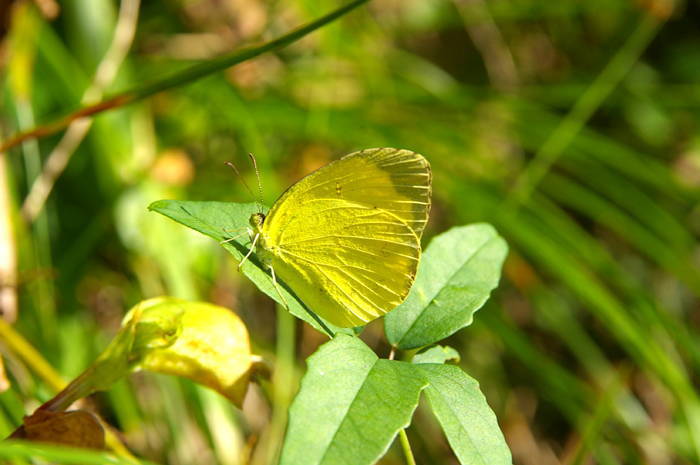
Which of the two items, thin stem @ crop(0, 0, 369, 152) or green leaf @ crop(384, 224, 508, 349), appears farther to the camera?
thin stem @ crop(0, 0, 369, 152)

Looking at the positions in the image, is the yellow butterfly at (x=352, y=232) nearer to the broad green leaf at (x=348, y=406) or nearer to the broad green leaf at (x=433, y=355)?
the broad green leaf at (x=433, y=355)

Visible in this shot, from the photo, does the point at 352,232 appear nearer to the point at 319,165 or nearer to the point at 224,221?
the point at 224,221

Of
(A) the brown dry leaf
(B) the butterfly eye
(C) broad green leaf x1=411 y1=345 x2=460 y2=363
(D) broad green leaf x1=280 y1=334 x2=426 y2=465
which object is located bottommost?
(A) the brown dry leaf

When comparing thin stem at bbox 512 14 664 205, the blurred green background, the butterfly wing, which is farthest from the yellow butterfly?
thin stem at bbox 512 14 664 205

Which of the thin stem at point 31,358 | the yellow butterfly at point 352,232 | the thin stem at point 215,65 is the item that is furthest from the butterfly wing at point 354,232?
the thin stem at point 31,358

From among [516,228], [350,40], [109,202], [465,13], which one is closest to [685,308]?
[516,228]

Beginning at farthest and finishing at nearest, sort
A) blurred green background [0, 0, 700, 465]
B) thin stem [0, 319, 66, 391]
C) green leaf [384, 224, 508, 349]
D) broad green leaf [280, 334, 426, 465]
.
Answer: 1. blurred green background [0, 0, 700, 465]
2. thin stem [0, 319, 66, 391]
3. green leaf [384, 224, 508, 349]
4. broad green leaf [280, 334, 426, 465]

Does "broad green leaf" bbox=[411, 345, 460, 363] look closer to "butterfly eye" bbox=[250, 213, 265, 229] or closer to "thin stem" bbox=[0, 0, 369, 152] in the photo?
"butterfly eye" bbox=[250, 213, 265, 229]

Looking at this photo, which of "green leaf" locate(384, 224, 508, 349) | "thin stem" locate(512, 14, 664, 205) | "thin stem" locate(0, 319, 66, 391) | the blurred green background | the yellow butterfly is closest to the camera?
"green leaf" locate(384, 224, 508, 349)
